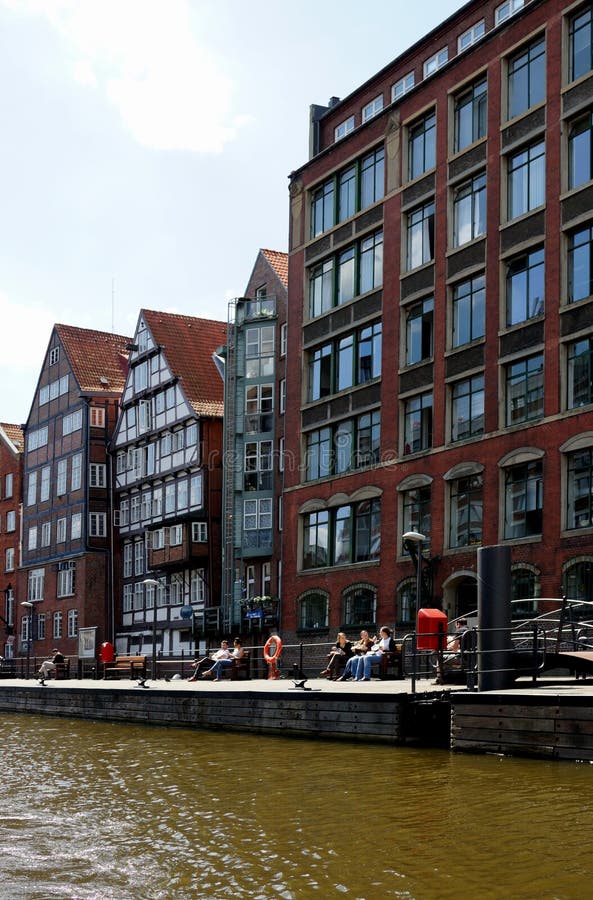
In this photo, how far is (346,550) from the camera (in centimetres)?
4728

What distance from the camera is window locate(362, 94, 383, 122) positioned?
49.6m

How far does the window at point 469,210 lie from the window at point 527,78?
251 centimetres

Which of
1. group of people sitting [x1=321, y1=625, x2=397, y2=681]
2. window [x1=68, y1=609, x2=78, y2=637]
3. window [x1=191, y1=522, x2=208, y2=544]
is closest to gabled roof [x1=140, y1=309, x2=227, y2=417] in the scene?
window [x1=191, y1=522, x2=208, y2=544]

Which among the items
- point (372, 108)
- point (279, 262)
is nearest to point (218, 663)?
point (372, 108)

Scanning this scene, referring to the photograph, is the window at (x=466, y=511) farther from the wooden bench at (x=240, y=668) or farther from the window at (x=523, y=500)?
the wooden bench at (x=240, y=668)

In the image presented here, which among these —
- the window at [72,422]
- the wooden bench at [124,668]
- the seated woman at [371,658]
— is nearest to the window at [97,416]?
the window at [72,422]

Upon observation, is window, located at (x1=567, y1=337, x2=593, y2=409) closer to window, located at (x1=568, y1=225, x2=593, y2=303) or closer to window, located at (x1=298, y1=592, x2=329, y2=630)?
window, located at (x1=568, y1=225, x2=593, y2=303)

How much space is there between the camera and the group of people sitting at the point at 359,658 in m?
29.6

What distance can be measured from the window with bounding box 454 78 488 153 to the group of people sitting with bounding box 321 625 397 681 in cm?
1830

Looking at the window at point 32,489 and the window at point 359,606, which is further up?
the window at point 32,489

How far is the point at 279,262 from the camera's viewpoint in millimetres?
61500

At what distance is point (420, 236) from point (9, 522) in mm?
47096

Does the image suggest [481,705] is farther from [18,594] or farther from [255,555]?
[18,594]

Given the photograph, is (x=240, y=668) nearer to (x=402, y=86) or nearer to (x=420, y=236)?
(x=420, y=236)
